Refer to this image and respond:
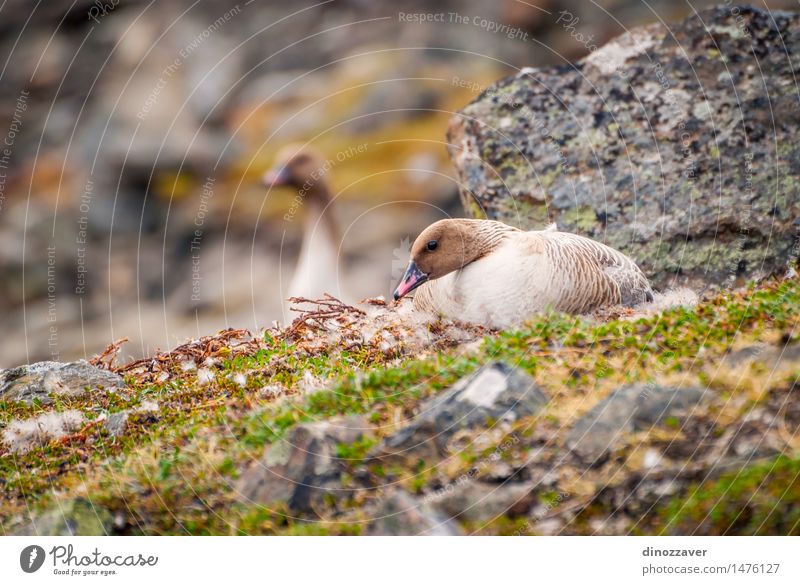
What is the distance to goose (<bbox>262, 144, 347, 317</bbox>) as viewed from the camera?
8680mm

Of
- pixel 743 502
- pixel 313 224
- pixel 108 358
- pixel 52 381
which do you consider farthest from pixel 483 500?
pixel 313 224

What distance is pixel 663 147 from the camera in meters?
8.32

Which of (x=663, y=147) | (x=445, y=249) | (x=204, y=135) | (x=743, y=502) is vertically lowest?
(x=743, y=502)

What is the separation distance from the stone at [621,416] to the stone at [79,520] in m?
2.70

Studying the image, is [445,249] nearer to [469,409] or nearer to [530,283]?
[530,283]

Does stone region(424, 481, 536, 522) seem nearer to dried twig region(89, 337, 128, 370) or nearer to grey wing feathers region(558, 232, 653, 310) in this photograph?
grey wing feathers region(558, 232, 653, 310)

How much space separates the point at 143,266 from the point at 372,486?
14383mm

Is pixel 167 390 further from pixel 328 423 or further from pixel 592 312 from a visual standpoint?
pixel 592 312

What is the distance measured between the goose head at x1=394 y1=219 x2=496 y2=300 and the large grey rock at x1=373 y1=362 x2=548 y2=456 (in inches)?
66.6

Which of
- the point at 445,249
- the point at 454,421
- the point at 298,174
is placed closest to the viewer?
the point at 454,421

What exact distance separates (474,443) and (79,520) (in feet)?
7.63

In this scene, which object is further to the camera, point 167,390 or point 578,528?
point 167,390
